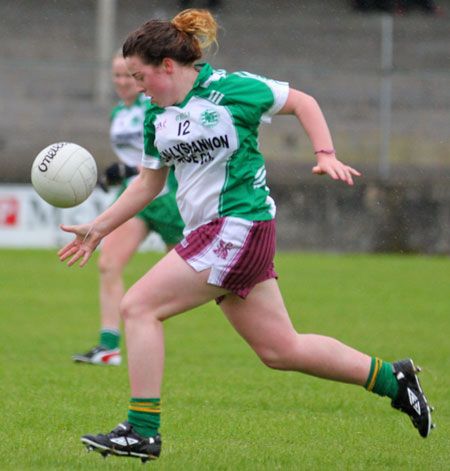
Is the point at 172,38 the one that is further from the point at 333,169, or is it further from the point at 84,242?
the point at 84,242

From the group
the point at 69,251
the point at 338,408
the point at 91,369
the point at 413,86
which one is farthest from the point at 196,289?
the point at 413,86

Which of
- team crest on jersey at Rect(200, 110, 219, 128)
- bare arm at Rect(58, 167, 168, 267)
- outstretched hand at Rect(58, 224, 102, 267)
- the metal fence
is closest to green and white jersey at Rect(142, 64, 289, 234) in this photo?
team crest on jersey at Rect(200, 110, 219, 128)

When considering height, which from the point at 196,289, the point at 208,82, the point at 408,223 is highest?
the point at 208,82

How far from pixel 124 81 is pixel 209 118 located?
3318 mm

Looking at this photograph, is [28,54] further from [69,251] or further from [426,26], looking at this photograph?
[69,251]

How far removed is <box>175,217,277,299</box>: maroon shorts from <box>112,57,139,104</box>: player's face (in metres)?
3.27

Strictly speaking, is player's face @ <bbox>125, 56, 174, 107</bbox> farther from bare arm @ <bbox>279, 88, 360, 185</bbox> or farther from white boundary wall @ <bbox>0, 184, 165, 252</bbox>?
white boundary wall @ <bbox>0, 184, 165, 252</bbox>

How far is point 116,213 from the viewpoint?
14.4ft

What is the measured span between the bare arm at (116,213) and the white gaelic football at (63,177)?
25 centimetres

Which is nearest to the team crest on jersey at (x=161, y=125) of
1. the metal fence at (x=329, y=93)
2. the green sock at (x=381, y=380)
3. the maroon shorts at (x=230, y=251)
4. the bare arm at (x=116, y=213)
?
the bare arm at (x=116, y=213)

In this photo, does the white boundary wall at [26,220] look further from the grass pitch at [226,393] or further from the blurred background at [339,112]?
the grass pitch at [226,393]

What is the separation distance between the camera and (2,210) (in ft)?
50.1

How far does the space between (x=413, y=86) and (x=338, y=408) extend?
11577 mm

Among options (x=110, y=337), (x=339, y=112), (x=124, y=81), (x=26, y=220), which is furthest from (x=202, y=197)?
(x=339, y=112)
